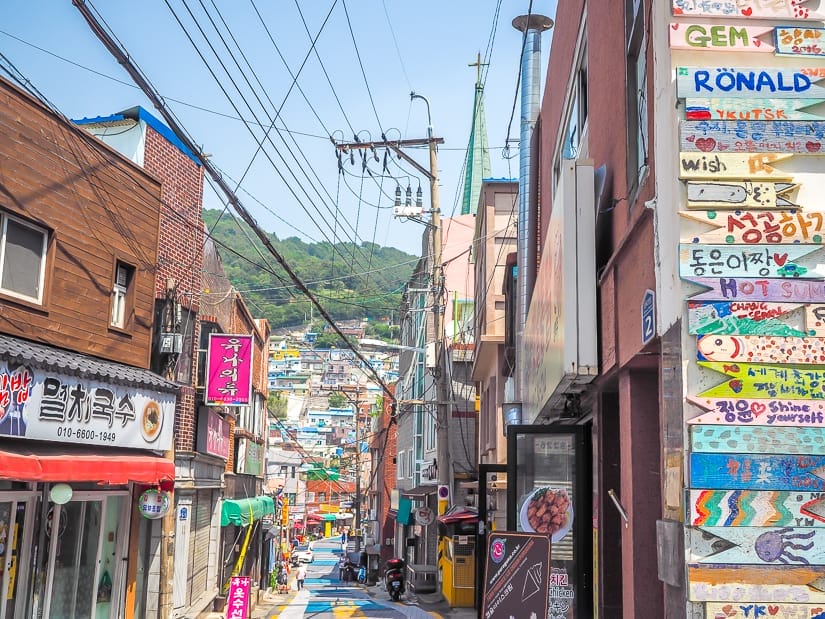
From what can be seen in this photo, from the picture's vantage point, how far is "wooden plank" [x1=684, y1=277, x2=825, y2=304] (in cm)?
495

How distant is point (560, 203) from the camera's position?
8195 millimetres

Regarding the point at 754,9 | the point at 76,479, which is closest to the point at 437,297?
the point at 76,479

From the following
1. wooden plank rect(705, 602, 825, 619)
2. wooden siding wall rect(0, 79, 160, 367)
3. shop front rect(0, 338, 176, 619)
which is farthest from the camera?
wooden siding wall rect(0, 79, 160, 367)

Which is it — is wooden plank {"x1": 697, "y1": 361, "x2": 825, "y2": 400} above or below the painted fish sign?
above

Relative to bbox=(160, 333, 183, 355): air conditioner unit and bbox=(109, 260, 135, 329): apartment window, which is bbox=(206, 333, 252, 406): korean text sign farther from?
bbox=(109, 260, 135, 329): apartment window

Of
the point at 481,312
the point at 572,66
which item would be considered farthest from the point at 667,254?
the point at 481,312

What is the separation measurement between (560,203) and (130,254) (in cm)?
958

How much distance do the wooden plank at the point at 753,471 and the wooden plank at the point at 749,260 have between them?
101 cm

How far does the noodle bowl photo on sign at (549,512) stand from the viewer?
9.34m

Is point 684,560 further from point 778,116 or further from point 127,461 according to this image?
point 127,461

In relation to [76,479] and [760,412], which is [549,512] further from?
[76,479]

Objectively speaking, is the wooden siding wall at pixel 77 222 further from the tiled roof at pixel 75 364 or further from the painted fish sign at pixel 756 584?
the painted fish sign at pixel 756 584

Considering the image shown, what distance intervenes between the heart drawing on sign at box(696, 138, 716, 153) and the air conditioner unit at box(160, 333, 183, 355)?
12724 mm

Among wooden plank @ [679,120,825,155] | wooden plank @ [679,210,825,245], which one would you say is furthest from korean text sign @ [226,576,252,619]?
wooden plank @ [679,120,825,155]
